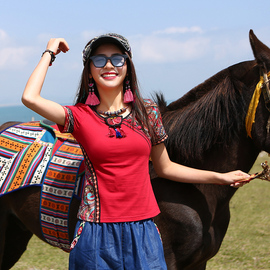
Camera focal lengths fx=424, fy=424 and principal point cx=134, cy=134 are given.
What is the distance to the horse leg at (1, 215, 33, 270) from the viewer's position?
136 inches

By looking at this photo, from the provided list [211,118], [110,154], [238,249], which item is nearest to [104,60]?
[110,154]

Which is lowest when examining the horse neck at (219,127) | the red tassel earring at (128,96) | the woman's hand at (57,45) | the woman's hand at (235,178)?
the woman's hand at (235,178)

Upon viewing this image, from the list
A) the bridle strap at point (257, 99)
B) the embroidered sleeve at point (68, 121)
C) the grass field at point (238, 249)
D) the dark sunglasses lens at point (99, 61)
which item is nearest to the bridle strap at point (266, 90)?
the bridle strap at point (257, 99)

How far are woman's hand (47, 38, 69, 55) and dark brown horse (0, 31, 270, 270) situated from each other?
839 millimetres

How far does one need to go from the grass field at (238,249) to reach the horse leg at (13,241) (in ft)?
4.36

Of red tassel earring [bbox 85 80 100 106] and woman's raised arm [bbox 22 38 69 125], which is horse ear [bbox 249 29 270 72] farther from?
woman's raised arm [bbox 22 38 69 125]

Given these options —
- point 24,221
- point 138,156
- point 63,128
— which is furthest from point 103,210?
point 24,221

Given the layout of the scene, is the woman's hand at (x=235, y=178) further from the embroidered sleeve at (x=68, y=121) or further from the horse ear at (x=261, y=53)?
the embroidered sleeve at (x=68, y=121)

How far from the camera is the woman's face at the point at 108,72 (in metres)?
2.20

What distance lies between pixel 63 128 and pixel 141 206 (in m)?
0.56

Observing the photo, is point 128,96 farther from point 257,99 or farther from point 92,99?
point 257,99

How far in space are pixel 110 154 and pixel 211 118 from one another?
2.64ft

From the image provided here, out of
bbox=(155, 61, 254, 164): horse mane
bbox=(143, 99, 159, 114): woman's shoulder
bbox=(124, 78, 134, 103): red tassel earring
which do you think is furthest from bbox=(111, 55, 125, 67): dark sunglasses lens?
bbox=(155, 61, 254, 164): horse mane

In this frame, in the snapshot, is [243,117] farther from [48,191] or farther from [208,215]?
[48,191]
